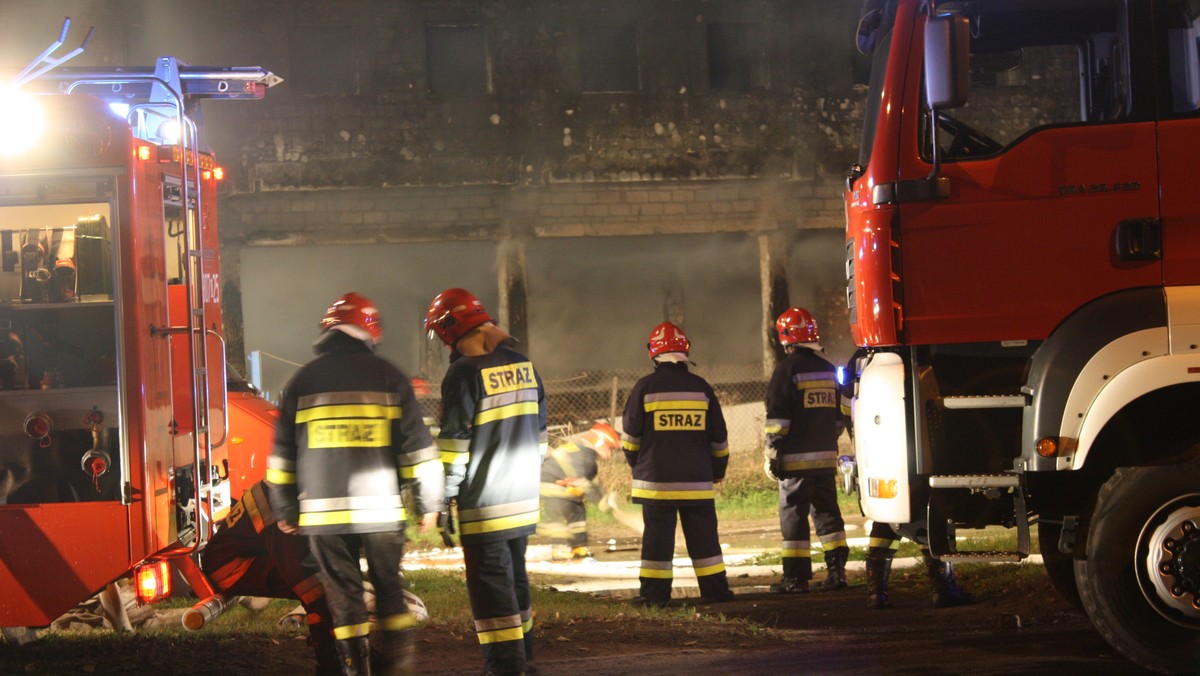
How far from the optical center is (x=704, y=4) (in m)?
19.0

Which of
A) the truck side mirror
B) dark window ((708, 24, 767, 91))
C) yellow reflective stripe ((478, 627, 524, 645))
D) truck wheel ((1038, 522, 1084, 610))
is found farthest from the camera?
dark window ((708, 24, 767, 91))

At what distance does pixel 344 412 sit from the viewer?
5453mm

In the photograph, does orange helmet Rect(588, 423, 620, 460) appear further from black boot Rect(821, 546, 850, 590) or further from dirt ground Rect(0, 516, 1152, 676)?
dirt ground Rect(0, 516, 1152, 676)

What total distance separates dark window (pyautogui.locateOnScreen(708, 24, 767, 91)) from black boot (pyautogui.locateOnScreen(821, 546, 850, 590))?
1166 cm

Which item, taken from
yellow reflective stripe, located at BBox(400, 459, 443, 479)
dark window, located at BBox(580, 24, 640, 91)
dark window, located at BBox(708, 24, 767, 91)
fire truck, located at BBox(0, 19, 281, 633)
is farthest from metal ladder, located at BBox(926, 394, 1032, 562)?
dark window, located at BBox(708, 24, 767, 91)

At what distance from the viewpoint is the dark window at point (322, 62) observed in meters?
18.2

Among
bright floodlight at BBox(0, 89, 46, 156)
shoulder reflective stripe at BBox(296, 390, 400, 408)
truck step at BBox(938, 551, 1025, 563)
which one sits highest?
bright floodlight at BBox(0, 89, 46, 156)

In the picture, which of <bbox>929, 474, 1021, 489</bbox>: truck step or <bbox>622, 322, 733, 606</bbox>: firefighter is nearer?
<bbox>929, 474, 1021, 489</bbox>: truck step

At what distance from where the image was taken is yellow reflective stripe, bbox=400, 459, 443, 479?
5.51 meters

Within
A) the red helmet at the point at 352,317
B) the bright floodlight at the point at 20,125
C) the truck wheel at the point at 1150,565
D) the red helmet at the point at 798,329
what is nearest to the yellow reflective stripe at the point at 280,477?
the red helmet at the point at 352,317

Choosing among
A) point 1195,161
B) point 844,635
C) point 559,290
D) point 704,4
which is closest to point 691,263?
point 559,290

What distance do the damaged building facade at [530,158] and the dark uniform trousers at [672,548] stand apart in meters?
10.9

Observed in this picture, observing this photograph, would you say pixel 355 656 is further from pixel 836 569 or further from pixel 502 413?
pixel 836 569

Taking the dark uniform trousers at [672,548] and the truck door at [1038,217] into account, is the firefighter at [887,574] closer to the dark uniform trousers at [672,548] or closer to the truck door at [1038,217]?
the dark uniform trousers at [672,548]
